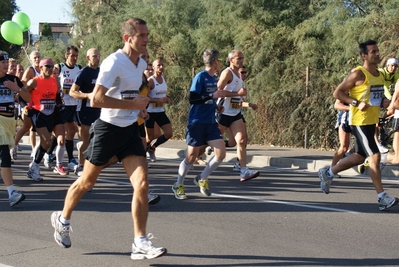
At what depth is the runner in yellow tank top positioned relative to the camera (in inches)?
328

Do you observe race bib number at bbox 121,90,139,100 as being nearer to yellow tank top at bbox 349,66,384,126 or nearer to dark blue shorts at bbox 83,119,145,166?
dark blue shorts at bbox 83,119,145,166

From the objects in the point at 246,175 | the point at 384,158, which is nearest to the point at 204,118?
the point at 246,175

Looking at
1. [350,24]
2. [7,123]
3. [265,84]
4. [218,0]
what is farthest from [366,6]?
[7,123]

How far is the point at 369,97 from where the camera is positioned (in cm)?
841

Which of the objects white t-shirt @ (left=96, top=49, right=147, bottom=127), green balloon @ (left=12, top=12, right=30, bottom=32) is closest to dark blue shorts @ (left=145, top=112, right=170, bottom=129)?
green balloon @ (left=12, top=12, right=30, bottom=32)

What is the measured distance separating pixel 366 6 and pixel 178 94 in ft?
20.3

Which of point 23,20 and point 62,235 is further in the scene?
point 23,20

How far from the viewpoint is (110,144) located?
611cm

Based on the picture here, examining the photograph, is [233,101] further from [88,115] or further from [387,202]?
[387,202]

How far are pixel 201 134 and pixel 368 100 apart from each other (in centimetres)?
211

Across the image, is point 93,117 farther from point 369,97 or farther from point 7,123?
point 369,97

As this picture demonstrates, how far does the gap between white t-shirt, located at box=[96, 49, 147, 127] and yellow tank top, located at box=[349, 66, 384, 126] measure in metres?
3.19

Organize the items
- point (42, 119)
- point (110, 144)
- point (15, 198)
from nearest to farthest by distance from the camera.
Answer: point (110, 144)
point (15, 198)
point (42, 119)

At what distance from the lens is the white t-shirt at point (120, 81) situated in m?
5.88
